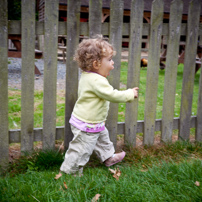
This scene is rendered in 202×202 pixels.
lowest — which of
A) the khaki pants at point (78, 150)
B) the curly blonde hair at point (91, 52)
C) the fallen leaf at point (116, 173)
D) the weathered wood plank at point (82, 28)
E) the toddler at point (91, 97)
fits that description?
the fallen leaf at point (116, 173)

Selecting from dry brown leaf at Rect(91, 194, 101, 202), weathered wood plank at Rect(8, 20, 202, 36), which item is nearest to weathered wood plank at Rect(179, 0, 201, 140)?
weathered wood plank at Rect(8, 20, 202, 36)

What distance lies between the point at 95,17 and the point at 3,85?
113 cm

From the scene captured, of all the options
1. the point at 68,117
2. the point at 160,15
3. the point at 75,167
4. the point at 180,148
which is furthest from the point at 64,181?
the point at 160,15

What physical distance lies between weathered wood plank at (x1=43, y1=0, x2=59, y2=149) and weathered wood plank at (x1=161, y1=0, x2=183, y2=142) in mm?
1328

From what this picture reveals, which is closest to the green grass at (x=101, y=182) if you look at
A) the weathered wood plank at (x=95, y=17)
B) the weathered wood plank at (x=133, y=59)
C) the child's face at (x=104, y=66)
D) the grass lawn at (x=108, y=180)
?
the grass lawn at (x=108, y=180)

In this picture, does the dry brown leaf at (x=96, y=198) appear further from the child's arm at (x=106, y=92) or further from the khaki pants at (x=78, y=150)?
the child's arm at (x=106, y=92)

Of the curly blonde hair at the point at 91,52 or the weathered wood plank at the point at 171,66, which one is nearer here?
the curly blonde hair at the point at 91,52

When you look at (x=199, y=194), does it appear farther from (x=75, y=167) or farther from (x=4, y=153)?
(x=4, y=153)

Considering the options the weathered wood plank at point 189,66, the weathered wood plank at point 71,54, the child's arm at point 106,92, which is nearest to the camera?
the child's arm at point 106,92

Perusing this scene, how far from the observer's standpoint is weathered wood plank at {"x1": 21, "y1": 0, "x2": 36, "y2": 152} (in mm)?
2525

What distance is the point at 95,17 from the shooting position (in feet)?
9.02

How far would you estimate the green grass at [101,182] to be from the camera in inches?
80.2

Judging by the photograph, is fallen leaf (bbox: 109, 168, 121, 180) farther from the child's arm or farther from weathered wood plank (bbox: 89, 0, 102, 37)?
weathered wood plank (bbox: 89, 0, 102, 37)

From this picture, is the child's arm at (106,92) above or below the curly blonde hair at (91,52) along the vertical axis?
below
